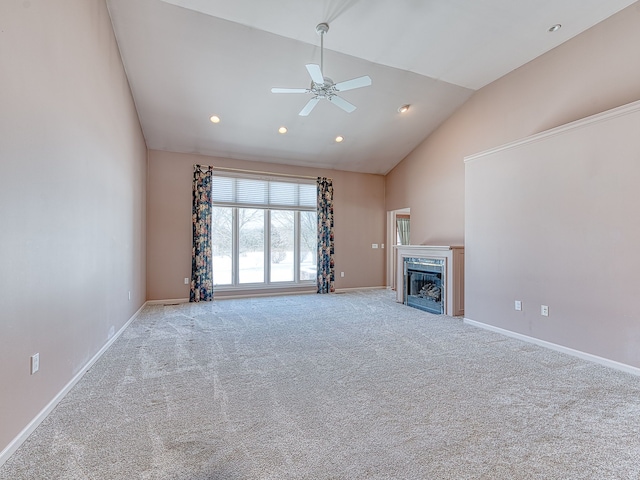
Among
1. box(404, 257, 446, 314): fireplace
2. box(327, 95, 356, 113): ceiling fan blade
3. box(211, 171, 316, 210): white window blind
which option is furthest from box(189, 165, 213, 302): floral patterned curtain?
box(404, 257, 446, 314): fireplace

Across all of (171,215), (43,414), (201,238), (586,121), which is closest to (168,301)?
(201,238)

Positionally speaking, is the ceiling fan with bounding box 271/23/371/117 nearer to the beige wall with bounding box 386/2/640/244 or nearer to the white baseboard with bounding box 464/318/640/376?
the beige wall with bounding box 386/2/640/244

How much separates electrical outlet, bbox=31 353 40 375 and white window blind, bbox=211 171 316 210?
15.7 feet

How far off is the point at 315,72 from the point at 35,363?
3415mm

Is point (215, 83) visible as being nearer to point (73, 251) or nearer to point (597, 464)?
point (73, 251)

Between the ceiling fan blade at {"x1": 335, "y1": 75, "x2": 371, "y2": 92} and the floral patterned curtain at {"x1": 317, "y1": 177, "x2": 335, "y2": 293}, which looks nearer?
the ceiling fan blade at {"x1": 335, "y1": 75, "x2": 371, "y2": 92}

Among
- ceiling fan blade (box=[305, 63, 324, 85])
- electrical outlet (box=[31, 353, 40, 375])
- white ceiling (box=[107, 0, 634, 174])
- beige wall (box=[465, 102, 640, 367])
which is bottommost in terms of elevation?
electrical outlet (box=[31, 353, 40, 375])

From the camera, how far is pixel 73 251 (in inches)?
105

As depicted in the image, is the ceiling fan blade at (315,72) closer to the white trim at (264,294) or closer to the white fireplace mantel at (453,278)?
the white fireplace mantel at (453,278)

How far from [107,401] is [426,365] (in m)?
2.77

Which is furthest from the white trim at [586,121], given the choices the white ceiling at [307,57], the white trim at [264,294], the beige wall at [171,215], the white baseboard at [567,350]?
the white trim at [264,294]

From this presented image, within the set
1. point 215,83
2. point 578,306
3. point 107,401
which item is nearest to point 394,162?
point 215,83

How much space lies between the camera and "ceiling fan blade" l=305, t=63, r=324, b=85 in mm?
3246

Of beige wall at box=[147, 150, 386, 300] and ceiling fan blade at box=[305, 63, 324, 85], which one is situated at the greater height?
ceiling fan blade at box=[305, 63, 324, 85]
